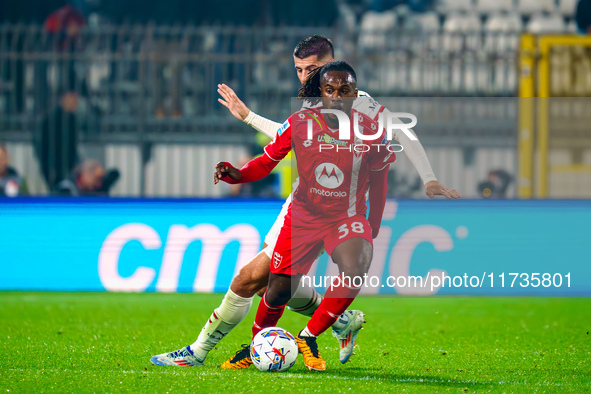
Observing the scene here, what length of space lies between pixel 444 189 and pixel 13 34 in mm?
7335

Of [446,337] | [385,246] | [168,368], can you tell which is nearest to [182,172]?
[385,246]

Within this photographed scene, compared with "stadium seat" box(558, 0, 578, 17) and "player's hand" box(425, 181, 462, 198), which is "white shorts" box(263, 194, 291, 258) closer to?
"player's hand" box(425, 181, 462, 198)

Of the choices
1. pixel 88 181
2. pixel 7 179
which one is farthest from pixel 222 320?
pixel 7 179

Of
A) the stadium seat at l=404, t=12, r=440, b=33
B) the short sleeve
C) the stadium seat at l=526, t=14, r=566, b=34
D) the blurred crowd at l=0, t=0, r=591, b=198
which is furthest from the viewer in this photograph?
the stadium seat at l=526, t=14, r=566, b=34

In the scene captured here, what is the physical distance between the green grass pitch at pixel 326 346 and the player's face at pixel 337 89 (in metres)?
1.52

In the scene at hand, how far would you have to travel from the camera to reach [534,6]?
13.4m

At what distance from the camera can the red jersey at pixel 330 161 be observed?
4738 millimetres

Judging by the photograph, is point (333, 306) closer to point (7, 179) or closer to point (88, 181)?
point (88, 181)

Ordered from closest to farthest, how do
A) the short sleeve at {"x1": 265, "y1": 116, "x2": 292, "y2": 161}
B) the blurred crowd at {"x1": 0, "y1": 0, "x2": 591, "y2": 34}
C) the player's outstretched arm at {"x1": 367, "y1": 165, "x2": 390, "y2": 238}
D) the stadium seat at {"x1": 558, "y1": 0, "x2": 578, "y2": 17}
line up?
the short sleeve at {"x1": 265, "y1": 116, "x2": 292, "y2": 161}
the player's outstretched arm at {"x1": 367, "y1": 165, "x2": 390, "y2": 238}
the blurred crowd at {"x1": 0, "y1": 0, "x2": 591, "y2": 34}
the stadium seat at {"x1": 558, "y1": 0, "x2": 578, "y2": 17}

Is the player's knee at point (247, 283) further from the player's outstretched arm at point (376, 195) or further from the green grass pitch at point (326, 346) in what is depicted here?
the player's outstretched arm at point (376, 195)

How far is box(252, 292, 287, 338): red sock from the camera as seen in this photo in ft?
15.9

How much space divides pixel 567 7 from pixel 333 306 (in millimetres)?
10248

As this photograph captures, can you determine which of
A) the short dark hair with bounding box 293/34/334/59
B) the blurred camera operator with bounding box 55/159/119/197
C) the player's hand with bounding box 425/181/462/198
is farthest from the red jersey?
the blurred camera operator with bounding box 55/159/119/197

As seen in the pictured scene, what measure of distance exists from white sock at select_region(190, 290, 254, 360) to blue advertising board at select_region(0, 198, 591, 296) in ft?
9.73
